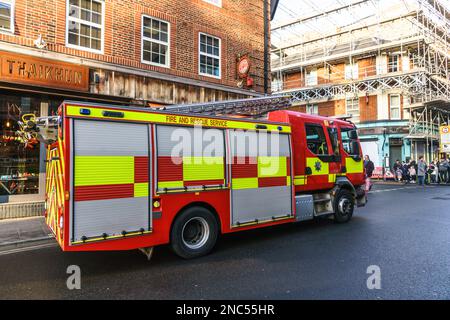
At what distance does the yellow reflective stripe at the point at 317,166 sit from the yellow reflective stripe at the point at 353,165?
96 centimetres

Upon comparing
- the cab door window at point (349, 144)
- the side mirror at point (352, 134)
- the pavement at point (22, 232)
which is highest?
the side mirror at point (352, 134)

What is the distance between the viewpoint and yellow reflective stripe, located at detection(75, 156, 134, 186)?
4.19 metres

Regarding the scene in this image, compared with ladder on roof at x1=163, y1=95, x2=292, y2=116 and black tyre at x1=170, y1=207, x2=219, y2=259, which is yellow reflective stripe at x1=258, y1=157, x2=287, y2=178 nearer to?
black tyre at x1=170, y1=207, x2=219, y2=259

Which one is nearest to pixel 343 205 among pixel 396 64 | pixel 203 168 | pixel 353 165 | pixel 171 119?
pixel 353 165

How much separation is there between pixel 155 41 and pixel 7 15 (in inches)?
164

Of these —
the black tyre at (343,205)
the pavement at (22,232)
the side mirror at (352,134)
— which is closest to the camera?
the pavement at (22,232)

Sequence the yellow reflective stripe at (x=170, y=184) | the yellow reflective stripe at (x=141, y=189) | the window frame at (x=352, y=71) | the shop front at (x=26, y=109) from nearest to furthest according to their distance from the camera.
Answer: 1. the yellow reflective stripe at (x=141, y=189)
2. the yellow reflective stripe at (x=170, y=184)
3. the shop front at (x=26, y=109)
4. the window frame at (x=352, y=71)

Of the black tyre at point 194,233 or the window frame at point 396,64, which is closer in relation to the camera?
the black tyre at point 194,233

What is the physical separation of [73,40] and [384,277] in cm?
957

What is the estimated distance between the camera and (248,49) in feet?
44.9

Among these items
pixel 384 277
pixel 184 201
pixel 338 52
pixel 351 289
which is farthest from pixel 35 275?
pixel 338 52

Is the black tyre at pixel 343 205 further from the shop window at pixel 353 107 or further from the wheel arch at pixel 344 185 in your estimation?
the shop window at pixel 353 107

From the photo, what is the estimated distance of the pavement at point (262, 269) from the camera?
387 centimetres

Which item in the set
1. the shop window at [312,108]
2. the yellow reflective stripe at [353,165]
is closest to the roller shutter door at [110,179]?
the yellow reflective stripe at [353,165]
